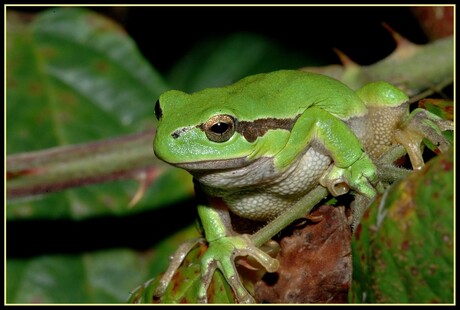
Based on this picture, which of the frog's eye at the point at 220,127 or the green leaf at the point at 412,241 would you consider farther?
the frog's eye at the point at 220,127

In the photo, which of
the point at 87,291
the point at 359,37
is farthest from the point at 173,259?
the point at 359,37

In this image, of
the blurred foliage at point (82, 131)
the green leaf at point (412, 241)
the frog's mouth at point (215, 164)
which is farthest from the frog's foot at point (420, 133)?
the blurred foliage at point (82, 131)

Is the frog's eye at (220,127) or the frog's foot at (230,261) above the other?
the frog's eye at (220,127)

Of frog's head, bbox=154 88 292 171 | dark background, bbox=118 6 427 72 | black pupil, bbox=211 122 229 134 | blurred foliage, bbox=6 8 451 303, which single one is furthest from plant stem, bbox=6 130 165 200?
dark background, bbox=118 6 427 72

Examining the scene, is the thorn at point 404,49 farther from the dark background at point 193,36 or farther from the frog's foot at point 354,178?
the frog's foot at point 354,178

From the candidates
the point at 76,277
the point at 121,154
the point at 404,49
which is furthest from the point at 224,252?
the point at 76,277

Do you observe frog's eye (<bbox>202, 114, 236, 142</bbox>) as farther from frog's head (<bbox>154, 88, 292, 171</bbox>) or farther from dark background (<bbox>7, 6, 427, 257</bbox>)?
dark background (<bbox>7, 6, 427, 257</bbox>)

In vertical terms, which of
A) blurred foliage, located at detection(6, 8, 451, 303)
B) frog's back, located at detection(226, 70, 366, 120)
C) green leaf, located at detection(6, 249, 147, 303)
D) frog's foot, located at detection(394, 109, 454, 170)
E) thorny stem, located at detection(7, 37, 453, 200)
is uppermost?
frog's foot, located at detection(394, 109, 454, 170)

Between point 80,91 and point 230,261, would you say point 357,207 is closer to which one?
point 230,261
